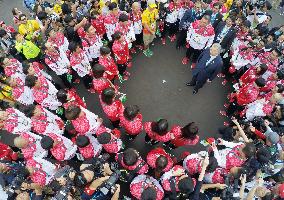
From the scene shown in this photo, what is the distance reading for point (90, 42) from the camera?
338 inches

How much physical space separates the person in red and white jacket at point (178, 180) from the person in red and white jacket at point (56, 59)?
4055 millimetres

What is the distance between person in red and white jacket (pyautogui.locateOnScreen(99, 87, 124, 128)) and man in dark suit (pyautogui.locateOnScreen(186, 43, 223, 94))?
2.69 m

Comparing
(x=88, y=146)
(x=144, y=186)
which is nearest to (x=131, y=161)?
(x=144, y=186)

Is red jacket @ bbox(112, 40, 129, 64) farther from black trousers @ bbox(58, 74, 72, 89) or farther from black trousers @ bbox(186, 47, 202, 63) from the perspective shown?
black trousers @ bbox(186, 47, 202, 63)

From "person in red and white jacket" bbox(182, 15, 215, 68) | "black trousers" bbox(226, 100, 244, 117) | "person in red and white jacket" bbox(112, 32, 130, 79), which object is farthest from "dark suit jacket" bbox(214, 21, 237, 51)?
"person in red and white jacket" bbox(112, 32, 130, 79)

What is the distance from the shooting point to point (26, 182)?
622 cm

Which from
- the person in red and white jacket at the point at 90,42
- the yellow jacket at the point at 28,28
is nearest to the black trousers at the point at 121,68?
the person in red and white jacket at the point at 90,42

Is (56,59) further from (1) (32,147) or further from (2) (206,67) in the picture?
(2) (206,67)

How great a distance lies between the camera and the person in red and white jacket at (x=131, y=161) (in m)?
Answer: 5.93

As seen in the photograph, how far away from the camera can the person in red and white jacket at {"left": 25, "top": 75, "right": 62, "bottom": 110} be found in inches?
283

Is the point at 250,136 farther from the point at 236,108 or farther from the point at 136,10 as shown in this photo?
the point at 136,10

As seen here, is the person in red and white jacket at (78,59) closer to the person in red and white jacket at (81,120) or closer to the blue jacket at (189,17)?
the person in red and white jacket at (81,120)

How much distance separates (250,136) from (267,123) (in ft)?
1.72

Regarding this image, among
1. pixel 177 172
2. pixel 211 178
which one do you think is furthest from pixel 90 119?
pixel 211 178
